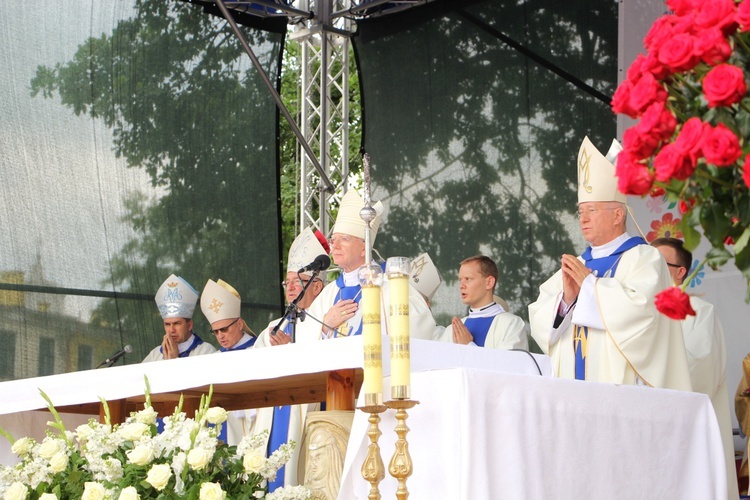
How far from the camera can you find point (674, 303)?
1.74 m

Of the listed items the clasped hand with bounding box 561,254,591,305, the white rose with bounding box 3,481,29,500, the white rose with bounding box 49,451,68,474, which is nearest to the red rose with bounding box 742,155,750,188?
the white rose with bounding box 49,451,68,474

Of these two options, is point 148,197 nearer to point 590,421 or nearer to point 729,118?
point 590,421

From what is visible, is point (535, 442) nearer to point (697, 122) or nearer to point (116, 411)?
point (697, 122)

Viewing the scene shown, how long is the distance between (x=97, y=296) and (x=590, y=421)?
5.16 meters

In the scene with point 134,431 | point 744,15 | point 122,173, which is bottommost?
point 134,431

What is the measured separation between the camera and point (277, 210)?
8.77 meters

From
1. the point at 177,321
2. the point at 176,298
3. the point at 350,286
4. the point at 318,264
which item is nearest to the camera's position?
the point at 318,264

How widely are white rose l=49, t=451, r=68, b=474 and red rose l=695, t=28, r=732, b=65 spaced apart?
2076mm

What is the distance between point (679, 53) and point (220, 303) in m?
5.75

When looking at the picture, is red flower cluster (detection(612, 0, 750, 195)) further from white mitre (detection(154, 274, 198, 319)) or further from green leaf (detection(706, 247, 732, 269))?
white mitre (detection(154, 274, 198, 319))

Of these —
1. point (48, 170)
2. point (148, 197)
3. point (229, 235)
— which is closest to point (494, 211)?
point (229, 235)

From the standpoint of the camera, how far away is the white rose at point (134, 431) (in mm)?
2905

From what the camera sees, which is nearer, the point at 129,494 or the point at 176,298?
the point at 129,494

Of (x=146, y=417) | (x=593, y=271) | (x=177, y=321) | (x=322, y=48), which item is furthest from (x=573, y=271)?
(x=322, y=48)
